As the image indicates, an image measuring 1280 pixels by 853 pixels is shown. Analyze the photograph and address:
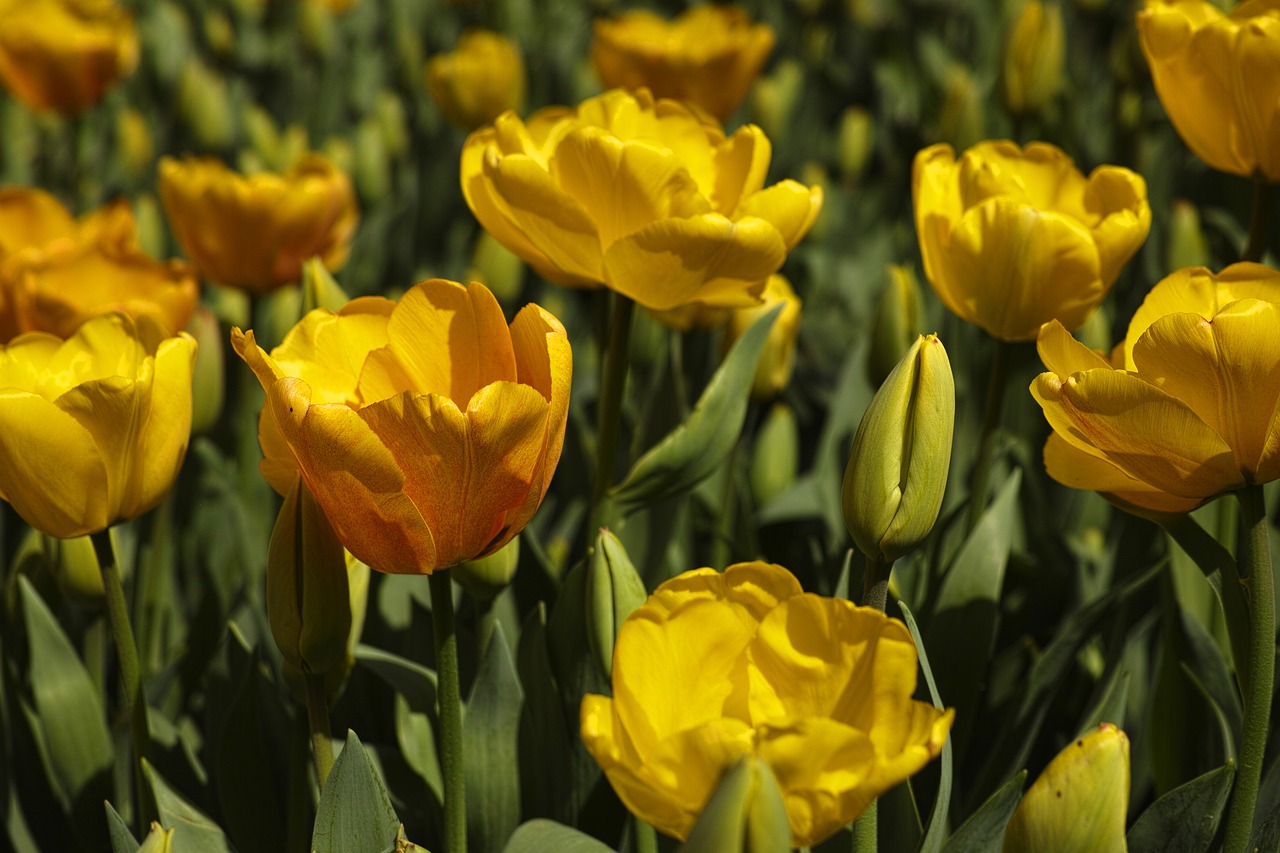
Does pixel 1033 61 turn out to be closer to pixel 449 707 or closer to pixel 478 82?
pixel 478 82

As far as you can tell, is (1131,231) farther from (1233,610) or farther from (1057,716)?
(1057,716)

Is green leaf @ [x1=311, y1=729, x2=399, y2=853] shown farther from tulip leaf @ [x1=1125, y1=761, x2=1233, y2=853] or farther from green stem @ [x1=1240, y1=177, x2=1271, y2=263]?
green stem @ [x1=1240, y1=177, x2=1271, y2=263]

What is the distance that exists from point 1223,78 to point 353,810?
755mm

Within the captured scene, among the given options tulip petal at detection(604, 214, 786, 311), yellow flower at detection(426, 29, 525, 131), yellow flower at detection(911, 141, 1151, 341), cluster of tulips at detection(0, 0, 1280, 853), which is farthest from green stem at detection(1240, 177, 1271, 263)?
yellow flower at detection(426, 29, 525, 131)

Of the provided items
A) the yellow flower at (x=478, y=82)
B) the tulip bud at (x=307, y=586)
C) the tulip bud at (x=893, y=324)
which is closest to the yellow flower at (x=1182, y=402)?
the tulip bud at (x=307, y=586)

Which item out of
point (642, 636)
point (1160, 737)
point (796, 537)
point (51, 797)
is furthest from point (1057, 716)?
point (51, 797)

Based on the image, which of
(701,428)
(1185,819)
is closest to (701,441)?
(701,428)

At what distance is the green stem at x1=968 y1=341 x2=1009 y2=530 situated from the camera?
949 millimetres

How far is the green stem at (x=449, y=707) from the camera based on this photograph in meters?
0.66

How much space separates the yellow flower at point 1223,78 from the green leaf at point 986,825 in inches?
20.5

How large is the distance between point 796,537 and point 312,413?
0.85 m

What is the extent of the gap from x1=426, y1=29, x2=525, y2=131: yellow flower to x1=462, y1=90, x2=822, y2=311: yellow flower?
1.16m

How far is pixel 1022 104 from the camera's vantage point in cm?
184

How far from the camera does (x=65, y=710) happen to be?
0.96 m
